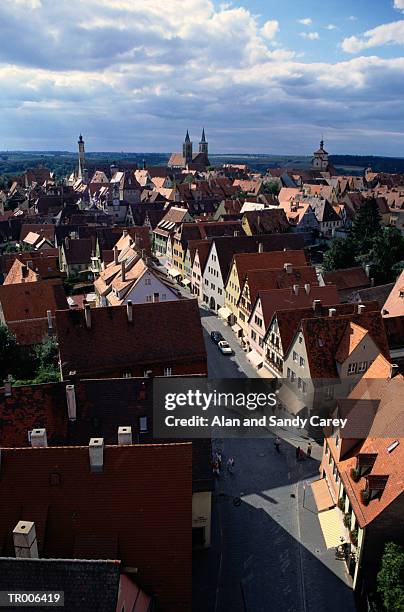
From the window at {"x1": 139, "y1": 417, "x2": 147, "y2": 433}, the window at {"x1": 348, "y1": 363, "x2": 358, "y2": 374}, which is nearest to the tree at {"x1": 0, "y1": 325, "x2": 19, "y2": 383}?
the window at {"x1": 139, "y1": 417, "x2": 147, "y2": 433}

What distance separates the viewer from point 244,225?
9669 cm

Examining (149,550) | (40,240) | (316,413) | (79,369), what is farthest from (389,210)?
(149,550)

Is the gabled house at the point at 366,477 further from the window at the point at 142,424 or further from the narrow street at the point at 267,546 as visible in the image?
the window at the point at 142,424

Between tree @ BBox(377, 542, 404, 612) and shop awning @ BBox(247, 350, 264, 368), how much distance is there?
26.5 meters

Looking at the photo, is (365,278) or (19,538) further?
(365,278)

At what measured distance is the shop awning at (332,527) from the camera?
28.2m

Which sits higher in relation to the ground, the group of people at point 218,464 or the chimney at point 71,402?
the chimney at point 71,402

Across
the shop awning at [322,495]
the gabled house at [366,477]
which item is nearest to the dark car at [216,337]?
the gabled house at [366,477]

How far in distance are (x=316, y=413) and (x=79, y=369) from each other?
18.7 m

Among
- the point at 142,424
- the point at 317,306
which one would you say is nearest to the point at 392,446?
the point at 142,424

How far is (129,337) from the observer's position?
40125 millimetres

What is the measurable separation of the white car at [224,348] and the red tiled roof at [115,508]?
31764mm

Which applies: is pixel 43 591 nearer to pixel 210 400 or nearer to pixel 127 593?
pixel 127 593

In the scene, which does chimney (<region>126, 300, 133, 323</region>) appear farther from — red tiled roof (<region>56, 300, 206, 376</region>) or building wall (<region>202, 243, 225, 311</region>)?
building wall (<region>202, 243, 225, 311</region>)
